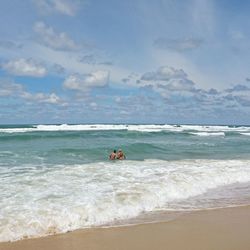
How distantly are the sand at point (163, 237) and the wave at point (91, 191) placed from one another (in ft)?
1.61

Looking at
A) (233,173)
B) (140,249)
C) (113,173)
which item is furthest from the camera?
(233,173)

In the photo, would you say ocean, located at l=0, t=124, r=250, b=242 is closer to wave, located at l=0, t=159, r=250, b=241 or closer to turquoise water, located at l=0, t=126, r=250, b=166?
wave, located at l=0, t=159, r=250, b=241

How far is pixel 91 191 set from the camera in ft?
32.9

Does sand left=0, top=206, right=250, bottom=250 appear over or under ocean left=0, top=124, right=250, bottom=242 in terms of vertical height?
under

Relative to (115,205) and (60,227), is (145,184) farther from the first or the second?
(60,227)

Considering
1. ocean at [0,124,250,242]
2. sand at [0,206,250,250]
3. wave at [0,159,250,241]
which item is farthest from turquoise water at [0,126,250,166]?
sand at [0,206,250,250]

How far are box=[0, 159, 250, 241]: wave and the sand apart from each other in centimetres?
49

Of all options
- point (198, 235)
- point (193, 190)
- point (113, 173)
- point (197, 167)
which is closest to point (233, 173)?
point (197, 167)

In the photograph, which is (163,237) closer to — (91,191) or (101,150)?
(91,191)

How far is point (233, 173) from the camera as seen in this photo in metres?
14.2

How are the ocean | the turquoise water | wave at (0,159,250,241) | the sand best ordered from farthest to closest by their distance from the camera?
the turquoise water → the ocean → wave at (0,159,250,241) → the sand

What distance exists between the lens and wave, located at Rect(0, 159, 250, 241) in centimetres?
757

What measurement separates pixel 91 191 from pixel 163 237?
3543 mm

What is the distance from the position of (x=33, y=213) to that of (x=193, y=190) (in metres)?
5.05
